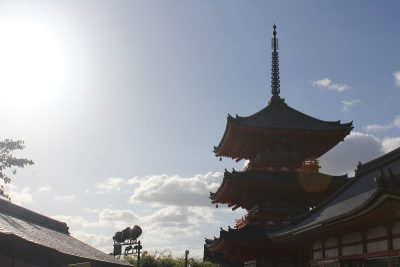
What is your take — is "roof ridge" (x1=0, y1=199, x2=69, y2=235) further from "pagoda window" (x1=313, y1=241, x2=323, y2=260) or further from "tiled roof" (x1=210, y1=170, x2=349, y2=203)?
"pagoda window" (x1=313, y1=241, x2=323, y2=260)

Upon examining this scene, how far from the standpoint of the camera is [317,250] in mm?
23125

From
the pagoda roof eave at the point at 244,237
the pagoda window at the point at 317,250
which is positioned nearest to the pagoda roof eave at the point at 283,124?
the pagoda roof eave at the point at 244,237

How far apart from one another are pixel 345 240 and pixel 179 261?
4770 centimetres

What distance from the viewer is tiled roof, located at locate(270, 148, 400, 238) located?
21500mm

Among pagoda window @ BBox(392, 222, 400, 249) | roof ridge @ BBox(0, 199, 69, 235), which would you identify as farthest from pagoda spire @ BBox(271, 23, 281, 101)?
pagoda window @ BBox(392, 222, 400, 249)

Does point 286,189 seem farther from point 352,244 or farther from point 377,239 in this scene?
point 377,239

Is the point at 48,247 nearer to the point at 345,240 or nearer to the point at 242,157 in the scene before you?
the point at 345,240

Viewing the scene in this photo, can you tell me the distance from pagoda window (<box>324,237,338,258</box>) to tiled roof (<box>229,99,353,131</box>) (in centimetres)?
1139

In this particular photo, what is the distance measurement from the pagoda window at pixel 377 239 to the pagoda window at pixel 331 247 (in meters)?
2.93

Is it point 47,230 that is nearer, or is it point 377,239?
point 377,239

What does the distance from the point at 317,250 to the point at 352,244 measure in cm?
382

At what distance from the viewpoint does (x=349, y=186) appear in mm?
26469

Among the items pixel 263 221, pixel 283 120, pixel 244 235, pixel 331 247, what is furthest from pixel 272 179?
pixel 331 247

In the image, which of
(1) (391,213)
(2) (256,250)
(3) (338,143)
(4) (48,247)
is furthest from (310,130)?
(4) (48,247)
